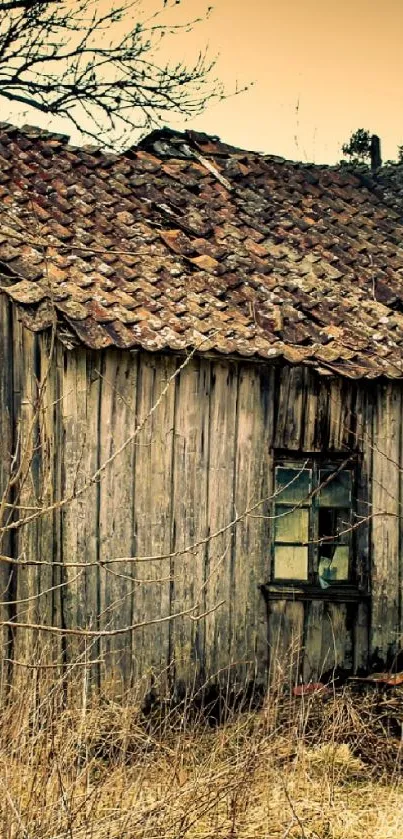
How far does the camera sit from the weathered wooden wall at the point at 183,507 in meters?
9.50

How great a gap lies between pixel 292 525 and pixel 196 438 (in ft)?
3.98

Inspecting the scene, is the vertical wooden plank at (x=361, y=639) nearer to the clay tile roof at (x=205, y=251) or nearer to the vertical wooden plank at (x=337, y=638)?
the vertical wooden plank at (x=337, y=638)

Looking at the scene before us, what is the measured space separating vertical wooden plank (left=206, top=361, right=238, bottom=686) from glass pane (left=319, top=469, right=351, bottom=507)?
89cm

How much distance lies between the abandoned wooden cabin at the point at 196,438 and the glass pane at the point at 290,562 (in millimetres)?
12

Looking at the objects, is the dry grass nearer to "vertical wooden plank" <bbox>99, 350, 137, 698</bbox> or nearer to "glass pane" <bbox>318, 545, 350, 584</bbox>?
"vertical wooden plank" <bbox>99, 350, 137, 698</bbox>

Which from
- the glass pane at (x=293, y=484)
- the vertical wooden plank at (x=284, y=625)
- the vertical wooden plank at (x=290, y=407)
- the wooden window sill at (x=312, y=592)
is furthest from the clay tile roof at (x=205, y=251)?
the vertical wooden plank at (x=284, y=625)

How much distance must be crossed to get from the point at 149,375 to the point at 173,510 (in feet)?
3.71

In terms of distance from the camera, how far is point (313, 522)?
10.6 meters

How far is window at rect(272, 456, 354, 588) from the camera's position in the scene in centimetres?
1055

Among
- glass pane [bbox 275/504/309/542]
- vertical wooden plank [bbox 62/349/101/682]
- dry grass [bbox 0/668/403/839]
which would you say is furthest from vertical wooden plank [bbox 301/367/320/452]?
dry grass [bbox 0/668/403/839]

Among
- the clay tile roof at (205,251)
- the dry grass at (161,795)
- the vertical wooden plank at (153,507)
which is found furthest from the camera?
the vertical wooden plank at (153,507)

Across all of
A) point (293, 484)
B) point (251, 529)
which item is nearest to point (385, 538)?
point (293, 484)

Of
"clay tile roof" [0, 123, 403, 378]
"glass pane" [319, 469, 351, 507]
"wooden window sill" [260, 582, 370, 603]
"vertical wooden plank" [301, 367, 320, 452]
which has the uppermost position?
"clay tile roof" [0, 123, 403, 378]

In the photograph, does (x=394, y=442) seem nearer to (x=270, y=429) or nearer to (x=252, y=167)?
(x=270, y=429)
